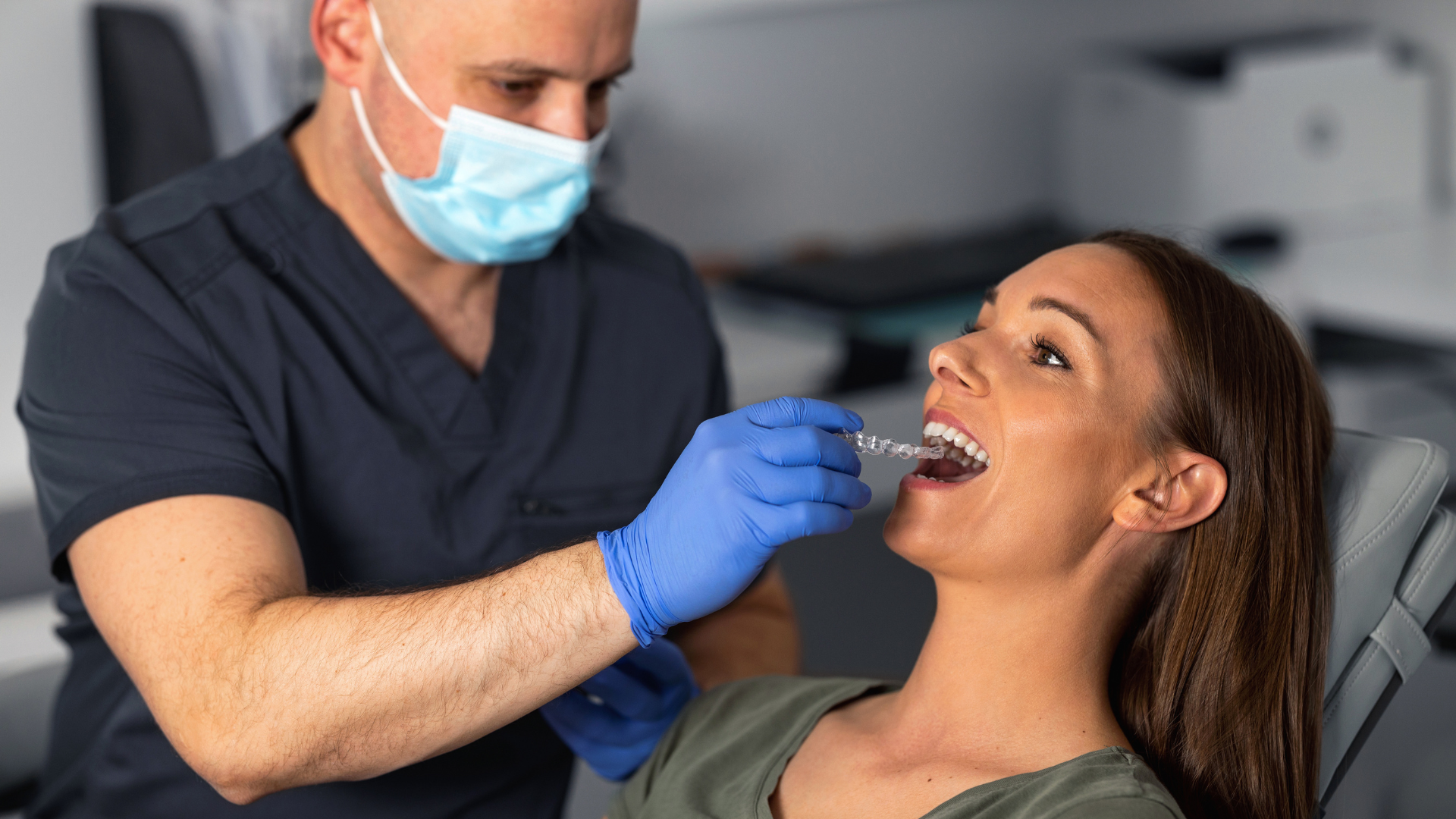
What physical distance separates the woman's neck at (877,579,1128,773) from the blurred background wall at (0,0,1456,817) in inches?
30.4

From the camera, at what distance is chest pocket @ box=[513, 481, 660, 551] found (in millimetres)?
1409

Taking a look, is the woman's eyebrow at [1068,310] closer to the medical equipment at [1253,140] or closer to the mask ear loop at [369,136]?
the mask ear loop at [369,136]

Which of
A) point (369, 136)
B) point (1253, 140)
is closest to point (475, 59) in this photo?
point (369, 136)

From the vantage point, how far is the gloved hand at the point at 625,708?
4.43 ft

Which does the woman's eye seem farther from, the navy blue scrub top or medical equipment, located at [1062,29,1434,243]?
medical equipment, located at [1062,29,1434,243]

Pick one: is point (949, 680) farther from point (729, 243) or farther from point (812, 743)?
point (729, 243)

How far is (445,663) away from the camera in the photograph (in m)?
1.00

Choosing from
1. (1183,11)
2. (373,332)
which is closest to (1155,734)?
(373,332)

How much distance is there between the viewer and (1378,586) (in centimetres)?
114

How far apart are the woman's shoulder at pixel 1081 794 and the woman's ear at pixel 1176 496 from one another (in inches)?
7.8

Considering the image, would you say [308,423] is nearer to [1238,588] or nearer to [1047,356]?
[1047,356]

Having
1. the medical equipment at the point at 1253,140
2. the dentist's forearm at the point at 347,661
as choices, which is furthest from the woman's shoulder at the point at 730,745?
the medical equipment at the point at 1253,140

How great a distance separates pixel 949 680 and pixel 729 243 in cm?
174

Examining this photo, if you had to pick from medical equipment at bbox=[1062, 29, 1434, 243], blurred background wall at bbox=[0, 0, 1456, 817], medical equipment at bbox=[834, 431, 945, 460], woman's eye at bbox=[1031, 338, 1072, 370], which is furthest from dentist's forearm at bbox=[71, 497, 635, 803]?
medical equipment at bbox=[1062, 29, 1434, 243]
